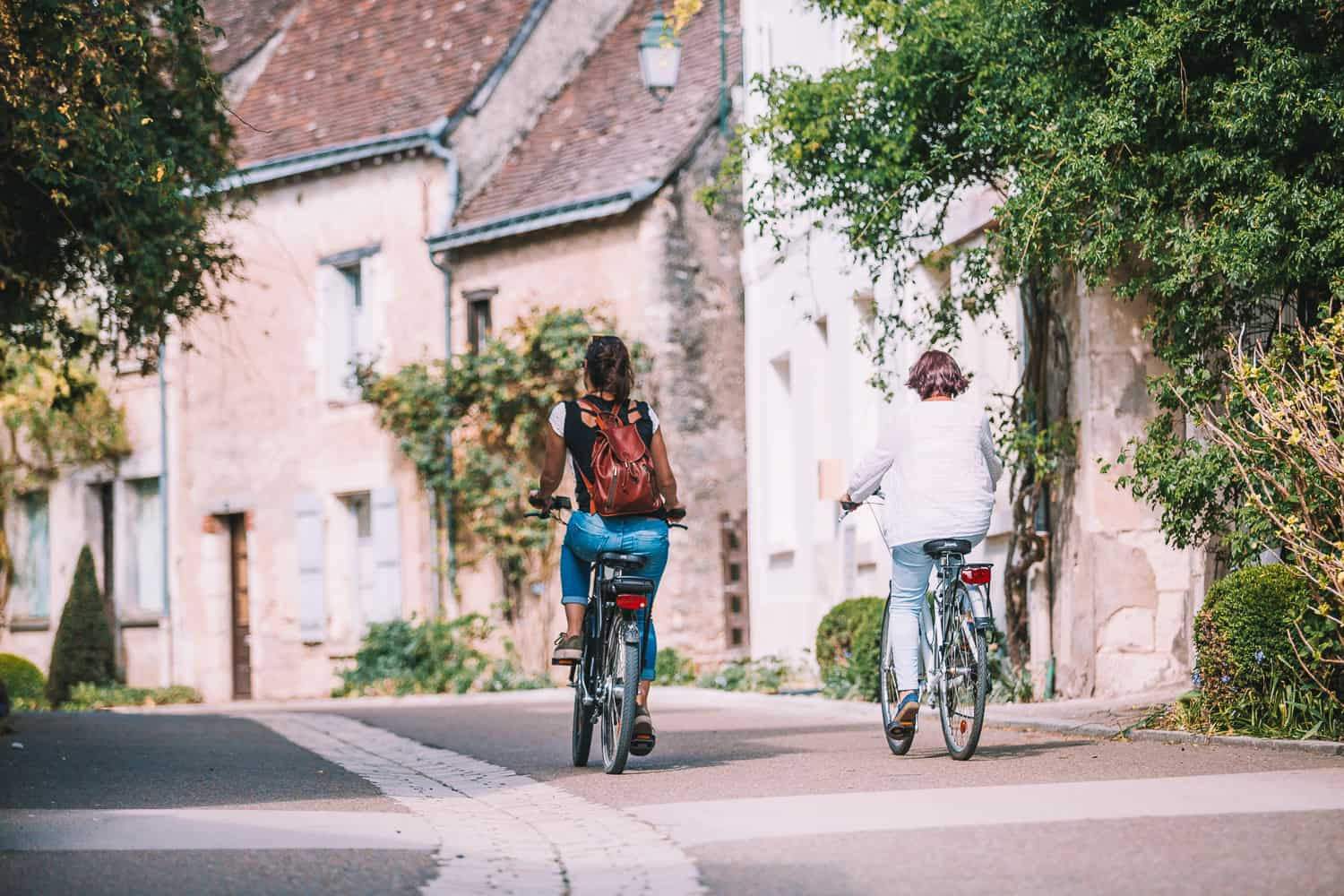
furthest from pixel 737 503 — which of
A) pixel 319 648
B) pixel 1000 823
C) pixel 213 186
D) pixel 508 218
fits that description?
pixel 1000 823

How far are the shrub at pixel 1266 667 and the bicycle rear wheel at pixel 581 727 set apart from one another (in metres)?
2.73

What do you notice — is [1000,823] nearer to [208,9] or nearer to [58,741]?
[58,741]

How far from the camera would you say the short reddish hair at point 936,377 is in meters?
8.71

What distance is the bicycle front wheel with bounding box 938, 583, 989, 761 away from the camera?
823cm

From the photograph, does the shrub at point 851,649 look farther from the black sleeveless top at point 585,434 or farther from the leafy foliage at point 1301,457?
the black sleeveless top at point 585,434

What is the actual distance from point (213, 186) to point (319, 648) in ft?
43.2

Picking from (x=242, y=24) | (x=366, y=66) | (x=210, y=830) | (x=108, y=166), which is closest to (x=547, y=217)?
(x=366, y=66)

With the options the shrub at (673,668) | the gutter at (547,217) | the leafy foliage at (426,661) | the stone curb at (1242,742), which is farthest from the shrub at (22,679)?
the stone curb at (1242,742)

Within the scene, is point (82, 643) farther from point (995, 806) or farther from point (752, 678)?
point (995, 806)

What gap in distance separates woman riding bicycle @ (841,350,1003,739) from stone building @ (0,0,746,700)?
1369 centimetres

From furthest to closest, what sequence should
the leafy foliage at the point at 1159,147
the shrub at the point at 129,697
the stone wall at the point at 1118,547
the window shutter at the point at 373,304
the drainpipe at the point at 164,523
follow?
the drainpipe at the point at 164,523
the shrub at the point at 129,697
the window shutter at the point at 373,304
the stone wall at the point at 1118,547
the leafy foliage at the point at 1159,147

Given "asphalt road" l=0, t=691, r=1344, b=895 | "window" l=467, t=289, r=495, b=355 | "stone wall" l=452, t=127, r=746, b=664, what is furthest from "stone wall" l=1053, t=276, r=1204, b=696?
"window" l=467, t=289, r=495, b=355

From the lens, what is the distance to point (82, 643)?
92.0 feet

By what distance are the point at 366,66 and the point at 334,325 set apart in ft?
11.4
